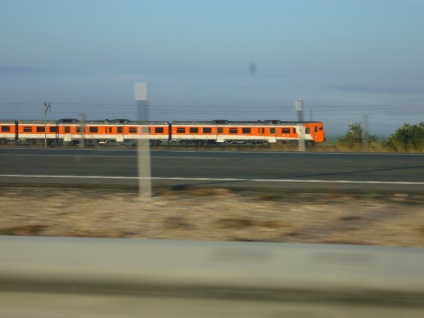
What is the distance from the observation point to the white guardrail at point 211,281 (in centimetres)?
322

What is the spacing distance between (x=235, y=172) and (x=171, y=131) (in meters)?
48.3

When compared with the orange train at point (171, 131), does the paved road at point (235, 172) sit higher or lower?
lower

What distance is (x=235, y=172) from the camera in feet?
39.9

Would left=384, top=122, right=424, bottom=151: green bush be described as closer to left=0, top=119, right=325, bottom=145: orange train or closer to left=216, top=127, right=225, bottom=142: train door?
left=0, top=119, right=325, bottom=145: orange train

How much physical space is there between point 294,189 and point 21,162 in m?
7.25

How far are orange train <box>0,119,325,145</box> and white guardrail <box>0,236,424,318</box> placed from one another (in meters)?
53.4

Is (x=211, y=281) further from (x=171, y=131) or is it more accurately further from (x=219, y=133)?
(x=171, y=131)

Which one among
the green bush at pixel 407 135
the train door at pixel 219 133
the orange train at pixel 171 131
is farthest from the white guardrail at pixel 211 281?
the train door at pixel 219 133

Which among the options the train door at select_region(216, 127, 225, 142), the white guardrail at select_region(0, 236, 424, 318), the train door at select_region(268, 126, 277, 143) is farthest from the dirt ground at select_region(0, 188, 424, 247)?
the train door at select_region(216, 127, 225, 142)

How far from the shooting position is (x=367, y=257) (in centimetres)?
344

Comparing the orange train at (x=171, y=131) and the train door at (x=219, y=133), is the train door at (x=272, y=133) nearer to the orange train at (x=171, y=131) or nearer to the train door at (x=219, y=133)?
the orange train at (x=171, y=131)

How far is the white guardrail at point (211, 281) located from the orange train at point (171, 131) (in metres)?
53.4

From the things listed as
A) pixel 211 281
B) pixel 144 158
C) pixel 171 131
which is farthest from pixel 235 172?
pixel 171 131

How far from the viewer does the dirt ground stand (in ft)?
22.5
